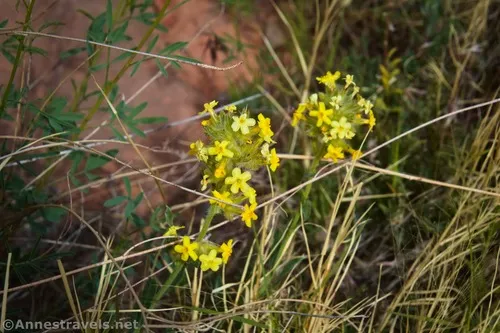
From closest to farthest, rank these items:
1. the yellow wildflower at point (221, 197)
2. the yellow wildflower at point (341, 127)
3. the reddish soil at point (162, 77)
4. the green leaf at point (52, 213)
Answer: the yellow wildflower at point (221, 197), the yellow wildflower at point (341, 127), the green leaf at point (52, 213), the reddish soil at point (162, 77)

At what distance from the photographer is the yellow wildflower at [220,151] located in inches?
48.9

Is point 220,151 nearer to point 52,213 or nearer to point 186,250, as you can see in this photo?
point 186,250

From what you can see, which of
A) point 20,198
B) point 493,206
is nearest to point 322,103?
point 493,206

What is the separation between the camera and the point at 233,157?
1.29 m

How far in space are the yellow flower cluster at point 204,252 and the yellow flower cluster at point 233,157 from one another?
0.07m

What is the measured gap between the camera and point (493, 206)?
5.31 ft

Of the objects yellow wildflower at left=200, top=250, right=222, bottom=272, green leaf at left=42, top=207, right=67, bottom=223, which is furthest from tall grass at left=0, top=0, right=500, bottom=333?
yellow wildflower at left=200, top=250, right=222, bottom=272

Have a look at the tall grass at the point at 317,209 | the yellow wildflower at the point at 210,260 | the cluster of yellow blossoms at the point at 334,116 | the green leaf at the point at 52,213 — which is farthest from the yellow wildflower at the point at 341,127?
the green leaf at the point at 52,213

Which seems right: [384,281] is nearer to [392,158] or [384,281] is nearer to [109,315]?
[392,158]

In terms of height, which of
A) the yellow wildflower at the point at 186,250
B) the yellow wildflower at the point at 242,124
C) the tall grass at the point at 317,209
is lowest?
the tall grass at the point at 317,209

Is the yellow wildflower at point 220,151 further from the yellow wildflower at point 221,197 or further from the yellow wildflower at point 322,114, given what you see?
the yellow wildflower at point 322,114

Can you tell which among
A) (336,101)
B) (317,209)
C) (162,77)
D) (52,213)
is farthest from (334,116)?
(162,77)

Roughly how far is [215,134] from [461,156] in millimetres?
864

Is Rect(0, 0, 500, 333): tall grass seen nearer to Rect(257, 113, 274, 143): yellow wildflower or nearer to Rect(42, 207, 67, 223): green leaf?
Rect(42, 207, 67, 223): green leaf
